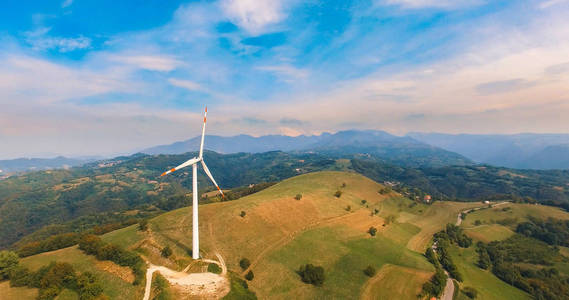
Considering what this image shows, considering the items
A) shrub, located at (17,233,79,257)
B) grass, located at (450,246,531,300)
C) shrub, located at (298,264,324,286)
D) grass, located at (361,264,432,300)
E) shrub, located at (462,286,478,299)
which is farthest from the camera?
grass, located at (450,246,531,300)

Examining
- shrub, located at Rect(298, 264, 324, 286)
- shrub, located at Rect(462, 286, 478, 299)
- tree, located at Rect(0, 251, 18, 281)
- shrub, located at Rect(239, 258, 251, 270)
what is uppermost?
tree, located at Rect(0, 251, 18, 281)

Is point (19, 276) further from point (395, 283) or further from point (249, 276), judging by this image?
point (395, 283)

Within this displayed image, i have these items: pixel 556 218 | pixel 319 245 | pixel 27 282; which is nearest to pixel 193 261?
pixel 27 282

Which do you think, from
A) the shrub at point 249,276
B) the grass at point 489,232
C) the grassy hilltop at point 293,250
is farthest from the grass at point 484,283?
the shrub at point 249,276

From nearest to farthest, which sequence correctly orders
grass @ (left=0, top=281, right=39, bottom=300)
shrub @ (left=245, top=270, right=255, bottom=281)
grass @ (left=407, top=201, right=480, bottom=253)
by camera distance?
grass @ (left=0, top=281, right=39, bottom=300) < shrub @ (left=245, top=270, right=255, bottom=281) < grass @ (left=407, top=201, right=480, bottom=253)

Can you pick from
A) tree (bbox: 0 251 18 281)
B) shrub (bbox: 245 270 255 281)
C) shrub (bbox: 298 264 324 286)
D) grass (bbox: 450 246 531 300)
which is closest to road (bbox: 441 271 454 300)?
grass (bbox: 450 246 531 300)

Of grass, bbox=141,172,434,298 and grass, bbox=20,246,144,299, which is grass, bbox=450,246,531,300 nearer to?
grass, bbox=141,172,434,298

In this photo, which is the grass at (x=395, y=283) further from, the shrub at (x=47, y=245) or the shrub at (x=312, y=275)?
the shrub at (x=47, y=245)

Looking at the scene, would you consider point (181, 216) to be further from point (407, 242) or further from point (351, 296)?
point (407, 242)
